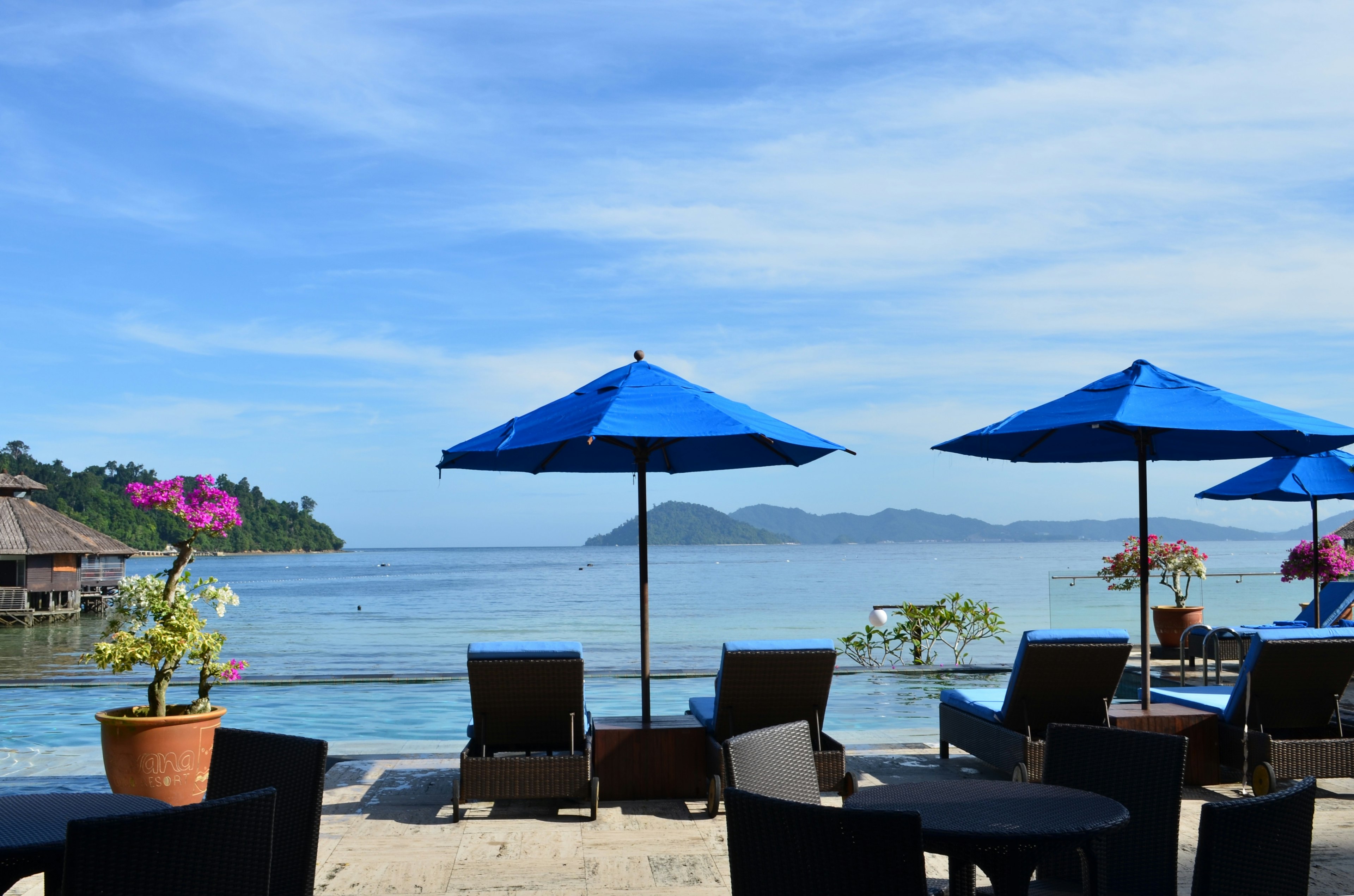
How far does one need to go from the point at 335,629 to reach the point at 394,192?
70.3 ft

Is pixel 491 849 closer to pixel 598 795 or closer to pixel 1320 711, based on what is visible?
pixel 598 795

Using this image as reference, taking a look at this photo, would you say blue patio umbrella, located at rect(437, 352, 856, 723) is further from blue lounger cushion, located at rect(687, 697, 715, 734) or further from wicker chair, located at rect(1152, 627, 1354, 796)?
wicker chair, located at rect(1152, 627, 1354, 796)

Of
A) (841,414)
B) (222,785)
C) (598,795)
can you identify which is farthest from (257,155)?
(841,414)

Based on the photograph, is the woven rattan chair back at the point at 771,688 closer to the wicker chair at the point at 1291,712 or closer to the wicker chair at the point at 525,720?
the wicker chair at the point at 525,720

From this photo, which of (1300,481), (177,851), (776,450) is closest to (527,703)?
(776,450)

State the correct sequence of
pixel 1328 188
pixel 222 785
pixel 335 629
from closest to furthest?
pixel 222 785, pixel 1328 188, pixel 335 629

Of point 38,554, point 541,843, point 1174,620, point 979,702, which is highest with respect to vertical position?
point 979,702

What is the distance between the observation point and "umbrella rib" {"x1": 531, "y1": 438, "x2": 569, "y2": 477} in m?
6.40

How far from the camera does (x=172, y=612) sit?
17.8ft

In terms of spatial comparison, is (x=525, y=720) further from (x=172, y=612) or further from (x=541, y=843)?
(x=172, y=612)

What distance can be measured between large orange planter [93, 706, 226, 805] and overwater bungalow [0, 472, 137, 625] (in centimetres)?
3740

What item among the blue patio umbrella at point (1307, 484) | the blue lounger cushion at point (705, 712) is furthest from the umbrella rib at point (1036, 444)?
the blue patio umbrella at point (1307, 484)

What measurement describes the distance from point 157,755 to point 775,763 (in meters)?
3.65

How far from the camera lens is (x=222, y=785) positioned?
3.08 meters
